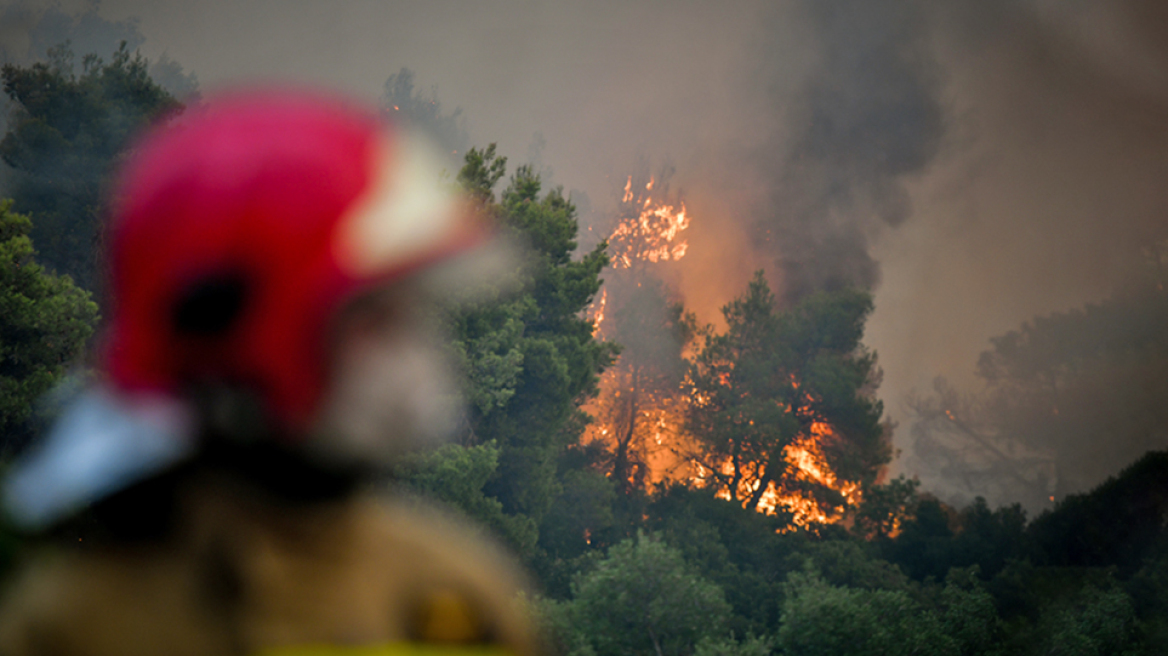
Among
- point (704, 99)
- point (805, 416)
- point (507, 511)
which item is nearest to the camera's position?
point (507, 511)

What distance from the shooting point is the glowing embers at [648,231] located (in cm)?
3181

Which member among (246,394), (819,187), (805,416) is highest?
(819,187)

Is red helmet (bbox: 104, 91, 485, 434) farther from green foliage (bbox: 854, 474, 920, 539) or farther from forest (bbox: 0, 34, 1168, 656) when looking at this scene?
green foliage (bbox: 854, 474, 920, 539)

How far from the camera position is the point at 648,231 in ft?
Answer: 107

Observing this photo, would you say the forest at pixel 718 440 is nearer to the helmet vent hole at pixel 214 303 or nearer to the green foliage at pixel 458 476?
the green foliage at pixel 458 476

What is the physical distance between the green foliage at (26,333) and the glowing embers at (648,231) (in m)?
24.8

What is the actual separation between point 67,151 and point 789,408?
71.4ft

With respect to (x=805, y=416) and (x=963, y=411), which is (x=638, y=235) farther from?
(x=963, y=411)

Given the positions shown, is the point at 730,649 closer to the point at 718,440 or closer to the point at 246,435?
the point at 246,435

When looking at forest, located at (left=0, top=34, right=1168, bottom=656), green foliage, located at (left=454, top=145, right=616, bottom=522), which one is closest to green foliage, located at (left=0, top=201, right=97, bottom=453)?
forest, located at (left=0, top=34, right=1168, bottom=656)

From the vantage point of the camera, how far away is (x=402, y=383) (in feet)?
1.92

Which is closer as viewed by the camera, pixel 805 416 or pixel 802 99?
pixel 805 416

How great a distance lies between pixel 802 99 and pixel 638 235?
34.8 ft

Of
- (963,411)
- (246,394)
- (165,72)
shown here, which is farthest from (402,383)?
(165,72)
